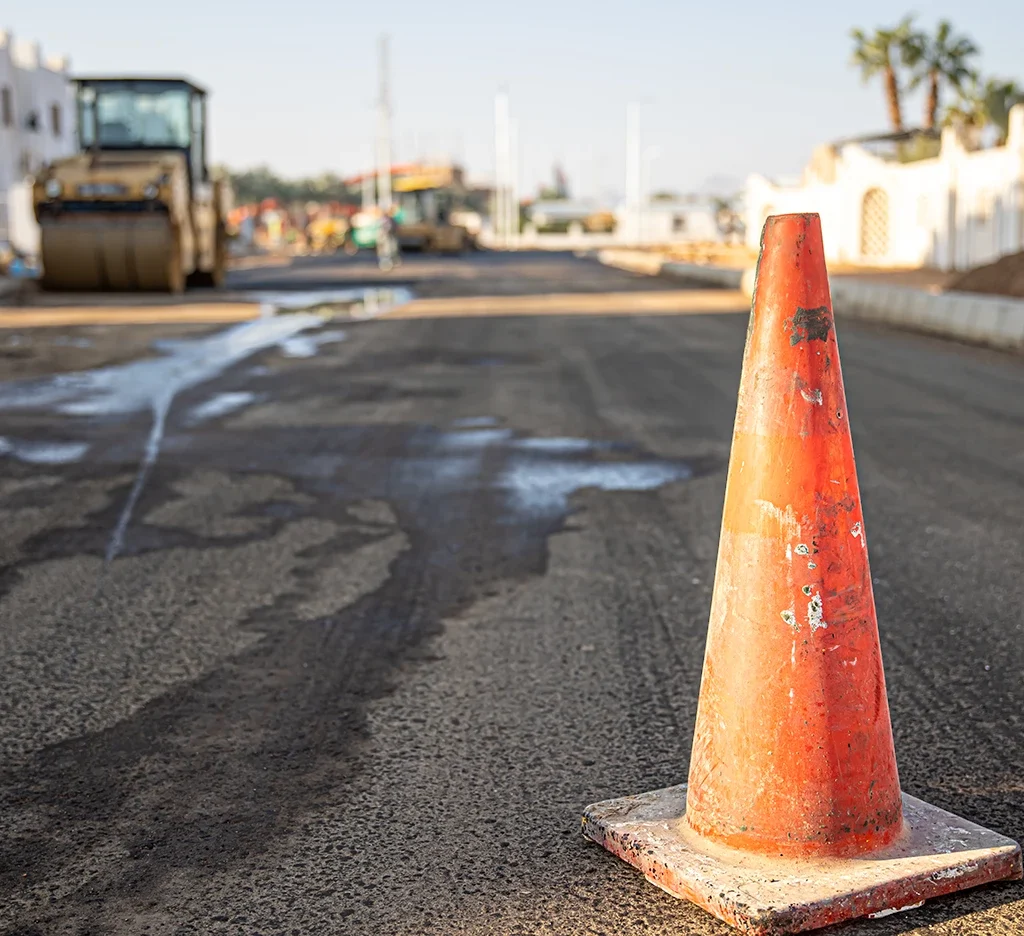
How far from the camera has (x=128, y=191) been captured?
21.5m

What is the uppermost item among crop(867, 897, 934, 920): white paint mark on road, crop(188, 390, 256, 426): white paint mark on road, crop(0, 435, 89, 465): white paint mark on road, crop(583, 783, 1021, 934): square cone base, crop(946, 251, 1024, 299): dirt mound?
crop(946, 251, 1024, 299): dirt mound

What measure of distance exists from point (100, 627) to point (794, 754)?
268 cm

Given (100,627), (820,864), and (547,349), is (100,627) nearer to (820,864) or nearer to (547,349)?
(820,864)

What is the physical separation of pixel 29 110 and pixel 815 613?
197 ft

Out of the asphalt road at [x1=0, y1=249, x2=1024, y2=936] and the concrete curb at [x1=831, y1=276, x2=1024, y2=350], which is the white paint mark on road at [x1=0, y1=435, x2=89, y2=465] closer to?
the asphalt road at [x1=0, y1=249, x2=1024, y2=936]

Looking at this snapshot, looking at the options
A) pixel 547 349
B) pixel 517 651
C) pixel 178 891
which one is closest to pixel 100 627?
pixel 517 651

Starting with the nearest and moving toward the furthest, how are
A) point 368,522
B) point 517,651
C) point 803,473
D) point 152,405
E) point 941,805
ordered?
point 803,473 < point 941,805 < point 517,651 < point 368,522 < point 152,405

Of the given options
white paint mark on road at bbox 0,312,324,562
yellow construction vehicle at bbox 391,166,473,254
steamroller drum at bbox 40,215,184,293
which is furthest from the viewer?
yellow construction vehicle at bbox 391,166,473,254

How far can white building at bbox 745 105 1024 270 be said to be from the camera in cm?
2727

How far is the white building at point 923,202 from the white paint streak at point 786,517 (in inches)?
877

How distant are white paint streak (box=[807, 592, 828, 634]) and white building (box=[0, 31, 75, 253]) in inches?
2044

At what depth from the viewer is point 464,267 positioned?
41062 millimetres

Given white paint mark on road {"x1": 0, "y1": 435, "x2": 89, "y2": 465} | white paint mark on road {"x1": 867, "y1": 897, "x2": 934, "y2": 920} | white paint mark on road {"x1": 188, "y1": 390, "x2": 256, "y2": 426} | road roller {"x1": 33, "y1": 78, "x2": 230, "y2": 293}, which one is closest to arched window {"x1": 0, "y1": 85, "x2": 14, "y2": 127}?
road roller {"x1": 33, "y1": 78, "x2": 230, "y2": 293}

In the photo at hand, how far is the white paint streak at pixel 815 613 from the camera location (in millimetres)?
2756
